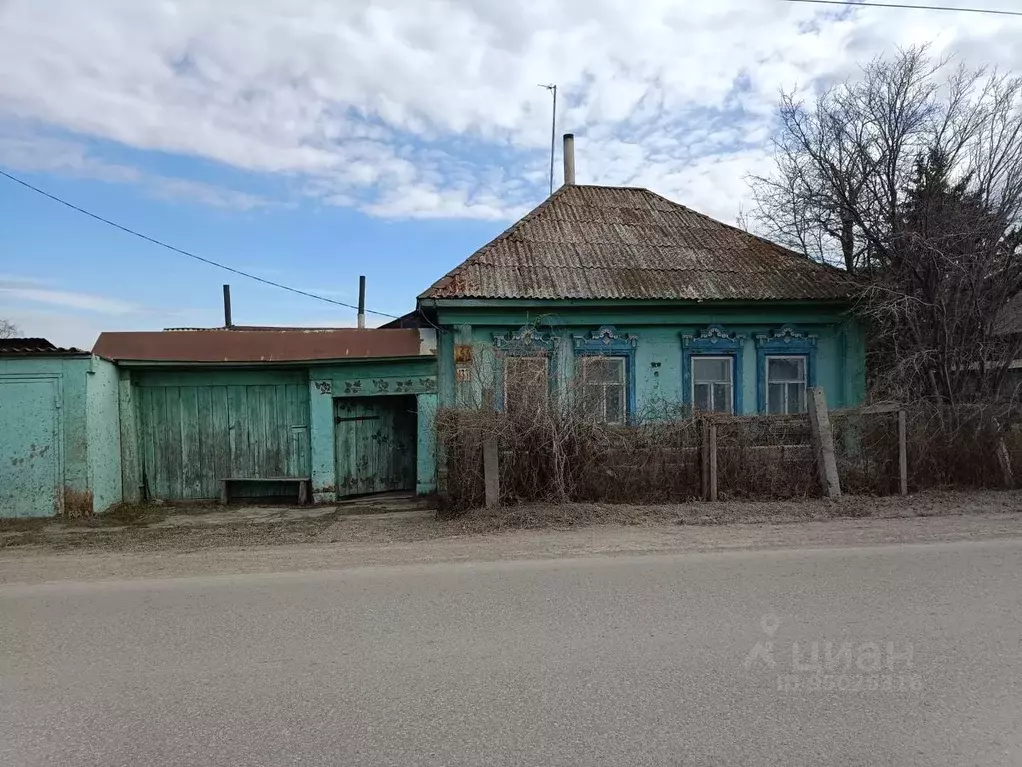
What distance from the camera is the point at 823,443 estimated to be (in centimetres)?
973

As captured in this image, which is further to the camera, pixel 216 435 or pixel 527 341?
pixel 216 435

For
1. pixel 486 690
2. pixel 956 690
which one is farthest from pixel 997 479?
pixel 486 690

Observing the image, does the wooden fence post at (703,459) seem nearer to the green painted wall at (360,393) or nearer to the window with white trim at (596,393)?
the window with white trim at (596,393)

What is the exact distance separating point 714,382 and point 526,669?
10380 mm

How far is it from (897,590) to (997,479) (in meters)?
6.52

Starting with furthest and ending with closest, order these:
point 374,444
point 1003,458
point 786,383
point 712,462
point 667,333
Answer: point 786,383 < point 667,333 < point 374,444 < point 1003,458 < point 712,462

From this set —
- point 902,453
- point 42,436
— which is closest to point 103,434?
point 42,436

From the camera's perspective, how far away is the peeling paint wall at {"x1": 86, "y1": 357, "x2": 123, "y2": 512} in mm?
10094

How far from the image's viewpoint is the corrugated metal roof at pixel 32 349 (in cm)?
984

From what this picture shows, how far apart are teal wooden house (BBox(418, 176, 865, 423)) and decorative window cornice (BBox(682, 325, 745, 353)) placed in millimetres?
21

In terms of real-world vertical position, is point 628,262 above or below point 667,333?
above

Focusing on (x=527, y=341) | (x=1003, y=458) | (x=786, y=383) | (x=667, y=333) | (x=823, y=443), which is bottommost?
(x=1003, y=458)

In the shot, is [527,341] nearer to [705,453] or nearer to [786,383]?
[705,453]

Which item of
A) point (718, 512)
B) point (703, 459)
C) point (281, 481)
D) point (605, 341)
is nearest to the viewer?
point (718, 512)
